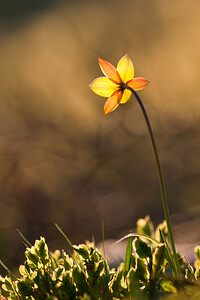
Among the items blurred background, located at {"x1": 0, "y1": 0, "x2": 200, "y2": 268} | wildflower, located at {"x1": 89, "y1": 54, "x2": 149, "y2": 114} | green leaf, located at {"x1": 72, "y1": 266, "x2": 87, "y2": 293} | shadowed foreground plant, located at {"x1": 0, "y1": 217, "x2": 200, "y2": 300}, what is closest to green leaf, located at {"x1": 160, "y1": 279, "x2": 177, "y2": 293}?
shadowed foreground plant, located at {"x1": 0, "y1": 217, "x2": 200, "y2": 300}

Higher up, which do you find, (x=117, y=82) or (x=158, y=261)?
(x=117, y=82)

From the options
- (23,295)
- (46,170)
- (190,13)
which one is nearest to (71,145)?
(46,170)

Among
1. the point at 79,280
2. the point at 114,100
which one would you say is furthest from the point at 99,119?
the point at 79,280

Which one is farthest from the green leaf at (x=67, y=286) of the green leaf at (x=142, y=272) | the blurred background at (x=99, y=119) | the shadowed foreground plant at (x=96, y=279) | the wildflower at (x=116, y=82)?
the blurred background at (x=99, y=119)

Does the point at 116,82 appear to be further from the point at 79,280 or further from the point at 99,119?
the point at 99,119

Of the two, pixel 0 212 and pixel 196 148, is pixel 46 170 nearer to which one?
pixel 0 212

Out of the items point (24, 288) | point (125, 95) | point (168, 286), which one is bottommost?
point (168, 286)

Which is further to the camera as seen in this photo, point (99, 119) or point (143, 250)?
point (99, 119)
